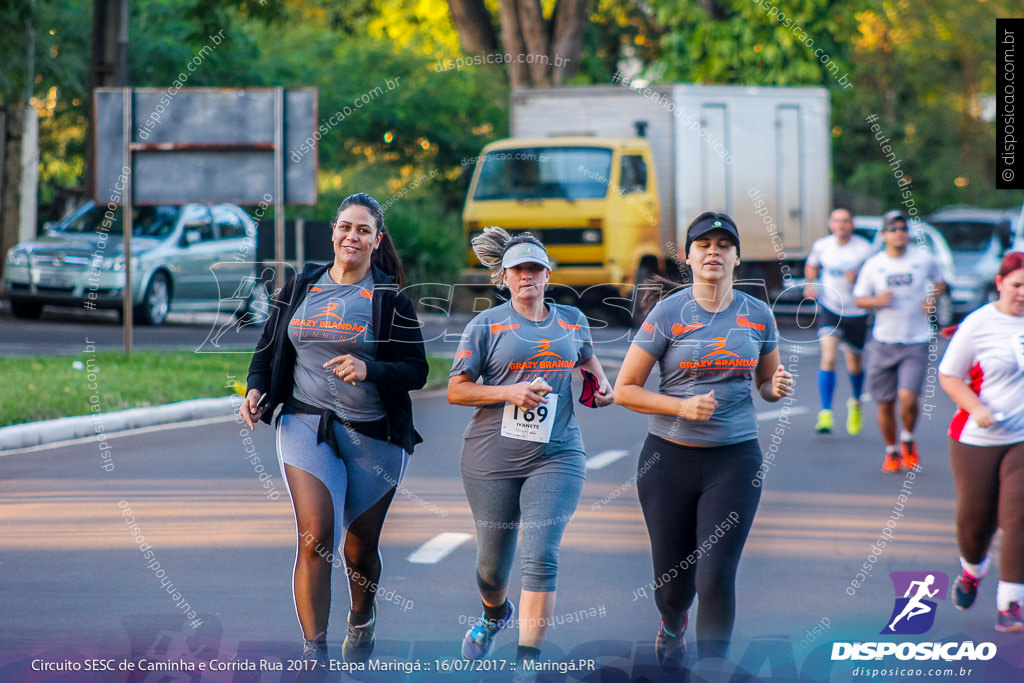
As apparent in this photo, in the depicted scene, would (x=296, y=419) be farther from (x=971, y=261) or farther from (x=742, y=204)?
(x=971, y=261)

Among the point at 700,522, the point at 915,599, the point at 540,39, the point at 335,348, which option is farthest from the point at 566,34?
the point at 700,522

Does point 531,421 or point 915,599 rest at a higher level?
point 531,421

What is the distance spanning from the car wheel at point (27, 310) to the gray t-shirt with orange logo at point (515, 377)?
53.3ft

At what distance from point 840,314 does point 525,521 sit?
281 inches

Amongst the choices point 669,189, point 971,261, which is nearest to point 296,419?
point 669,189

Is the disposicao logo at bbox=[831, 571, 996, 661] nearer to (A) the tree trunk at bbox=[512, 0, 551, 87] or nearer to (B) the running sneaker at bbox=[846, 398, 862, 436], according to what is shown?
(B) the running sneaker at bbox=[846, 398, 862, 436]

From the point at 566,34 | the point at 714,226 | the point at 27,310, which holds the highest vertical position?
the point at 566,34

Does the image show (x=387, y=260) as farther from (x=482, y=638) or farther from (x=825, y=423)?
(x=825, y=423)

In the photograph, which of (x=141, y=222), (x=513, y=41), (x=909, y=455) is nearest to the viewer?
(x=909, y=455)

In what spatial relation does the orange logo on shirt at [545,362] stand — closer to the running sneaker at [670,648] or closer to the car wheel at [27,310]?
the running sneaker at [670,648]

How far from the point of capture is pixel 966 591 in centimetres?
640

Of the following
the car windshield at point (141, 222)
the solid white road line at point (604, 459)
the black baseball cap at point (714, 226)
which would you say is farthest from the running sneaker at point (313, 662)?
the car windshield at point (141, 222)

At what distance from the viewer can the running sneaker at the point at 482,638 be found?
5473 mm

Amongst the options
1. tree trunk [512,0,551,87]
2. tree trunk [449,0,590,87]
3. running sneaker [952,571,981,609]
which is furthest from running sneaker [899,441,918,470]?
tree trunk [512,0,551,87]
